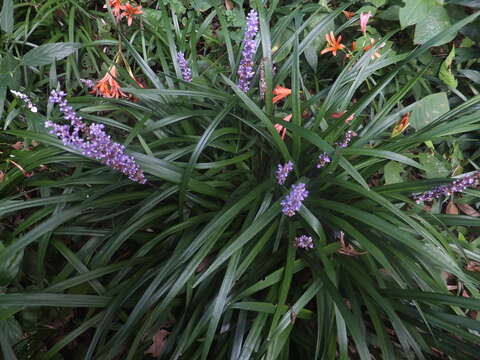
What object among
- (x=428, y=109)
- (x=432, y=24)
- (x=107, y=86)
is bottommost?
(x=107, y=86)

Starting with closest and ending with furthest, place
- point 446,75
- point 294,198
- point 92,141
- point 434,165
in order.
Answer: point 92,141, point 294,198, point 434,165, point 446,75

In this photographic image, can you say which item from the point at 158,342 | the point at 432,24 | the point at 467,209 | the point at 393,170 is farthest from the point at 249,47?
the point at 467,209

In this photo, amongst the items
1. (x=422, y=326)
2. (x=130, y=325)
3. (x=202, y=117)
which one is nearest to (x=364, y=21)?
(x=202, y=117)

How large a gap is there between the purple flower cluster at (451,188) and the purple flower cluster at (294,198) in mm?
585

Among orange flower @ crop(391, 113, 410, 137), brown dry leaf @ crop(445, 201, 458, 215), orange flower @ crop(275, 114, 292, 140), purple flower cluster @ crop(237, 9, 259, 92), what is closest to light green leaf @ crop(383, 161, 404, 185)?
orange flower @ crop(391, 113, 410, 137)

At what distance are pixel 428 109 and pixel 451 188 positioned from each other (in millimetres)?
657

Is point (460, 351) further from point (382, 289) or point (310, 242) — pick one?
point (310, 242)

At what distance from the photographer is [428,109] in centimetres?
195

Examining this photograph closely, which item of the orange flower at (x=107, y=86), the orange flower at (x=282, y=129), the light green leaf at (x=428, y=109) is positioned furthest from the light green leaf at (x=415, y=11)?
the orange flower at (x=107, y=86)

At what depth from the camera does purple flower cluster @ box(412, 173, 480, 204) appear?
1.35m

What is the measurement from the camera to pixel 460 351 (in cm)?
134

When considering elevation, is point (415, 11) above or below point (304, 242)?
above

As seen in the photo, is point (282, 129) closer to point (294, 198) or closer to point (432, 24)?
point (294, 198)

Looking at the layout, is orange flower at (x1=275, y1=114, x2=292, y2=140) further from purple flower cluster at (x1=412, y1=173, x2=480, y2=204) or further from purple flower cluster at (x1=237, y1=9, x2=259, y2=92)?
purple flower cluster at (x1=412, y1=173, x2=480, y2=204)
